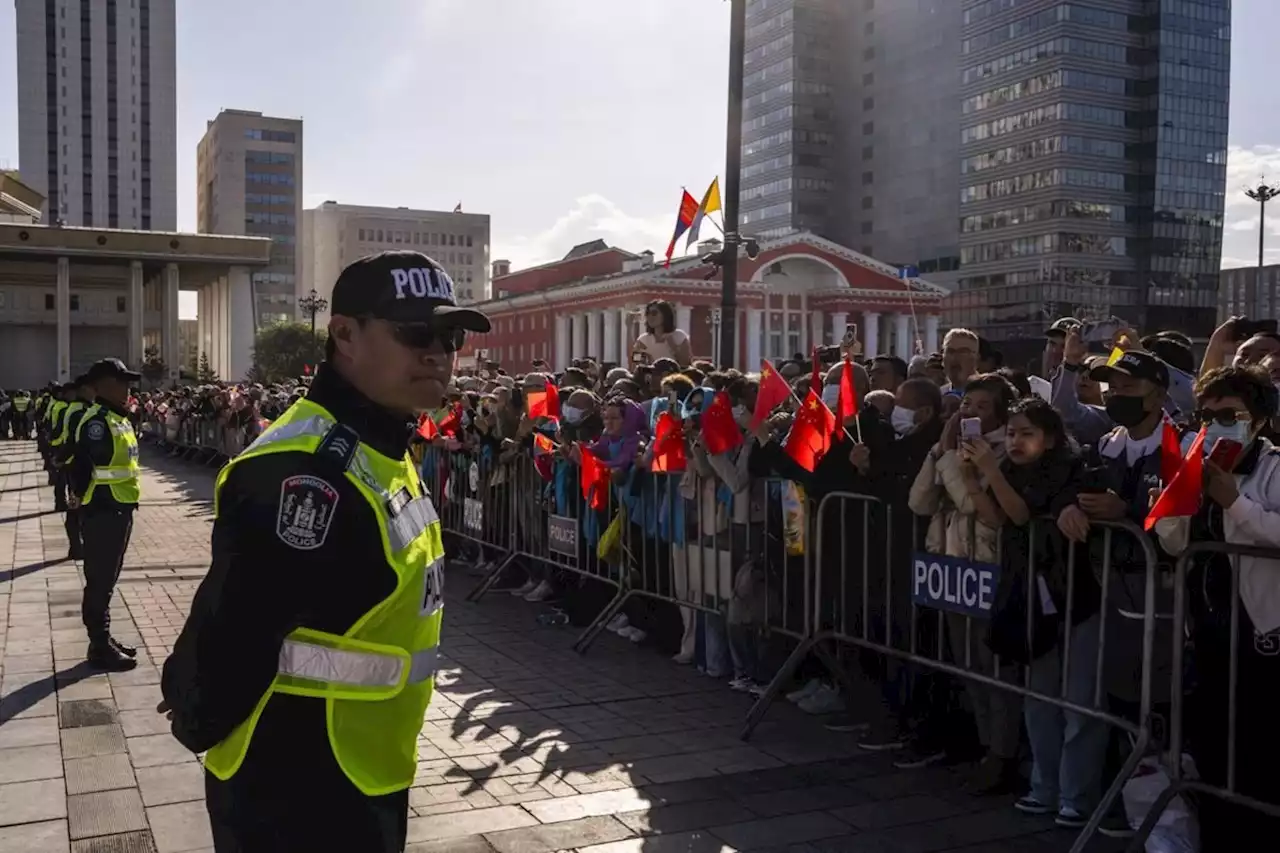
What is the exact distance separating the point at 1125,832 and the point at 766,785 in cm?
159

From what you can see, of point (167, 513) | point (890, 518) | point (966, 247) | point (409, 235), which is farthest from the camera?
point (409, 235)

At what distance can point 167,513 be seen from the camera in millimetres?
17375

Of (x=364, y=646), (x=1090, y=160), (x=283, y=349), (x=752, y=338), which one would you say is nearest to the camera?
(x=364, y=646)

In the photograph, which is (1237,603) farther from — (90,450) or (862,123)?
(862,123)

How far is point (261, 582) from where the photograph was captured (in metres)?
2.20

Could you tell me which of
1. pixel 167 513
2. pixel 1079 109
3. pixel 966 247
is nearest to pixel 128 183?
pixel 966 247

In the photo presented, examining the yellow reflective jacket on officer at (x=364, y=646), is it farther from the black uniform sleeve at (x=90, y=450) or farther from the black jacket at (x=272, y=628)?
the black uniform sleeve at (x=90, y=450)

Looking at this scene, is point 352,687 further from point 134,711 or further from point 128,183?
point 128,183

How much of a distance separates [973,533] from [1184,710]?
48.6 inches

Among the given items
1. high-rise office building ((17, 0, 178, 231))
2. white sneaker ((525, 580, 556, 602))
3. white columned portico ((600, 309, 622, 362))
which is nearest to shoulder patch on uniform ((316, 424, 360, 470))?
white sneaker ((525, 580, 556, 602))

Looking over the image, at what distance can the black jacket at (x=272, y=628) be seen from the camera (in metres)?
2.20

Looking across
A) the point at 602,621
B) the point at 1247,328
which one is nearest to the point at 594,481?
the point at 602,621

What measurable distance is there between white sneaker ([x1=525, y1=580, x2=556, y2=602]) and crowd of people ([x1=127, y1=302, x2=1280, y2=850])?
285mm

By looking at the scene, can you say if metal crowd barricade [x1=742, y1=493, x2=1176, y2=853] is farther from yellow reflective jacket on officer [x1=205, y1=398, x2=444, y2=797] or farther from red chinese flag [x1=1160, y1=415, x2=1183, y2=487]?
yellow reflective jacket on officer [x1=205, y1=398, x2=444, y2=797]
